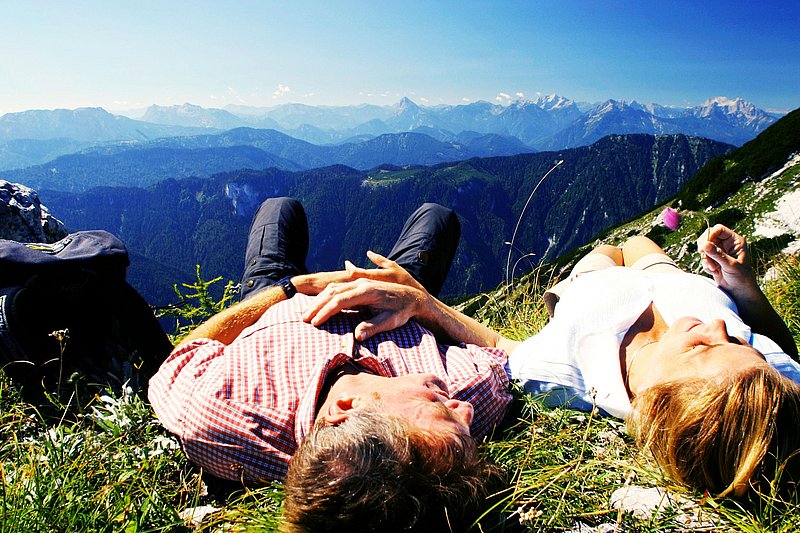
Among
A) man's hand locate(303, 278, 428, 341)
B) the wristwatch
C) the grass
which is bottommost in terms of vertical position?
the grass

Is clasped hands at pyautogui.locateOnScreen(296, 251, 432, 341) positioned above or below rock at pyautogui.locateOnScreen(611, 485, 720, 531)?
above

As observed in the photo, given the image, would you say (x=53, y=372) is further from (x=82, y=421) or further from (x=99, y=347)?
(x=82, y=421)

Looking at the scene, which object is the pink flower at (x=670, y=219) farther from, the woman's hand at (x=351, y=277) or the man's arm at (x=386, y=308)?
the woman's hand at (x=351, y=277)

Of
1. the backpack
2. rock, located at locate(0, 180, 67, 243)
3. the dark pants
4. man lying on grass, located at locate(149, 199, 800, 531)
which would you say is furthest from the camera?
rock, located at locate(0, 180, 67, 243)

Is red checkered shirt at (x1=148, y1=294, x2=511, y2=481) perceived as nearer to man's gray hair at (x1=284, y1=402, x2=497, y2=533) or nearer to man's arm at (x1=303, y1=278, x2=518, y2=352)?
man's arm at (x1=303, y1=278, x2=518, y2=352)

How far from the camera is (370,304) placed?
10.1ft

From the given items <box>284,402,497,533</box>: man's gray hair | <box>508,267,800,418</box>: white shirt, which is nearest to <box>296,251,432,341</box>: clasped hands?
<box>508,267,800,418</box>: white shirt

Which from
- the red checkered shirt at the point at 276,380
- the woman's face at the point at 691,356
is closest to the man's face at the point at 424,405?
the red checkered shirt at the point at 276,380

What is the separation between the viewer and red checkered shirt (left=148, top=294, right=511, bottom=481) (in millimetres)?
2238

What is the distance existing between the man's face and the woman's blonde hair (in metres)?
1.00

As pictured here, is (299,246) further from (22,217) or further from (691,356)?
(22,217)

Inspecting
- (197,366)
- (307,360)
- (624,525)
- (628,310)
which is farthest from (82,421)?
(628,310)

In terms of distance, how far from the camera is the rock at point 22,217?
5762 mm

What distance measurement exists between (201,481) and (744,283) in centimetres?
371
